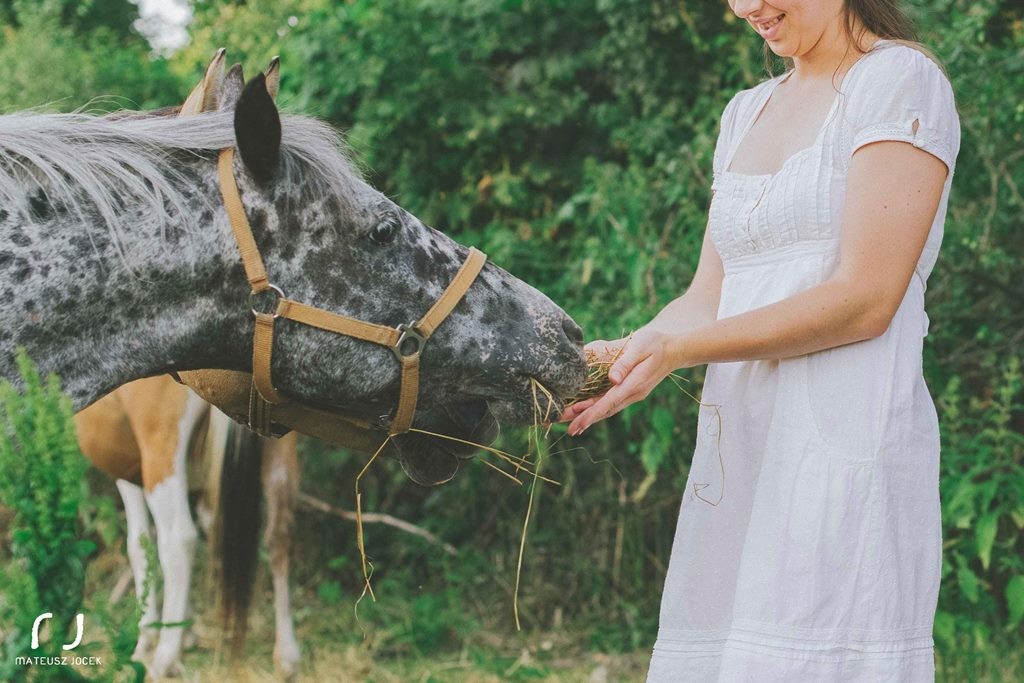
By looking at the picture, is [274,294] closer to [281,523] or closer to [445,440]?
[445,440]

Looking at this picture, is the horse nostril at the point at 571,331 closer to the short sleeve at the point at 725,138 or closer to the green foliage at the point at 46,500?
the short sleeve at the point at 725,138

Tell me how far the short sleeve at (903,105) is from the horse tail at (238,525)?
114 inches

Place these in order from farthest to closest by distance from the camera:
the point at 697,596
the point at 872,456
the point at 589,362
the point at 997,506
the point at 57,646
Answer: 1. the point at 997,506
2. the point at 589,362
3. the point at 697,596
4. the point at 872,456
5. the point at 57,646

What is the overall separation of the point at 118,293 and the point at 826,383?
1.05 m

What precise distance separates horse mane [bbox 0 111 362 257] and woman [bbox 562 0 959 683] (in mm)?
595

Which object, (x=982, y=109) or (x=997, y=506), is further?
(x=982, y=109)

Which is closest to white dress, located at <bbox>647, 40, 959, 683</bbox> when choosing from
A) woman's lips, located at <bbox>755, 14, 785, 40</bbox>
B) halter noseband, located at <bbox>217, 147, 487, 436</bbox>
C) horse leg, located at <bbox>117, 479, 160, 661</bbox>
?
woman's lips, located at <bbox>755, 14, 785, 40</bbox>

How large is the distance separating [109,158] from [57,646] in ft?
2.81

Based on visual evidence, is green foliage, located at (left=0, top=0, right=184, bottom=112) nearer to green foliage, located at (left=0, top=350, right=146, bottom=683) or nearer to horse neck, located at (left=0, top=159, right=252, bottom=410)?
horse neck, located at (left=0, top=159, right=252, bottom=410)

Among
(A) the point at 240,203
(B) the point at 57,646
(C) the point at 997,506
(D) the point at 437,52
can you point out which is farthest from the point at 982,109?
(B) the point at 57,646

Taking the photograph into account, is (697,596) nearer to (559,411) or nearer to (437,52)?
(559,411)

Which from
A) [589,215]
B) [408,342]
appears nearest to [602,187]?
[589,215]

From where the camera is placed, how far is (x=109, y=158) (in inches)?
63.5

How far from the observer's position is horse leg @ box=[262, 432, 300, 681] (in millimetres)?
4059
